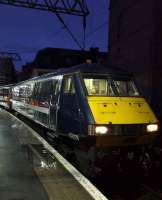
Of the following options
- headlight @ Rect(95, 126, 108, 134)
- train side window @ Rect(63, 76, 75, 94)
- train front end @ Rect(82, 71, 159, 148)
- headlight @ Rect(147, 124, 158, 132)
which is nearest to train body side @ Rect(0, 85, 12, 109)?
train side window @ Rect(63, 76, 75, 94)

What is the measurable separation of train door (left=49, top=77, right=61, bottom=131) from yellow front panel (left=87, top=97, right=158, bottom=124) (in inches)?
79.9

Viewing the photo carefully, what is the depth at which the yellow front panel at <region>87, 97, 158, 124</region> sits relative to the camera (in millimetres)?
8891

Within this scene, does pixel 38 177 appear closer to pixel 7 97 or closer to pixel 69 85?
pixel 69 85

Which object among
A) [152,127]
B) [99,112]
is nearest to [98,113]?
[99,112]

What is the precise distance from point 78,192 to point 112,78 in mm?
4090

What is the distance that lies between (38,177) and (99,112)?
2.18 metres

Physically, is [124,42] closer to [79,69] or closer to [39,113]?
[39,113]

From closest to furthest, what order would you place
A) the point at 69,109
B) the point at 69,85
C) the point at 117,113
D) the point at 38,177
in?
the point at 38,177, the point at 117,113, the point at 69,109, the point at 69,85

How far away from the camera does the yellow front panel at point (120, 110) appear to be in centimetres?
889

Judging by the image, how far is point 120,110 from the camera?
925 centimetres

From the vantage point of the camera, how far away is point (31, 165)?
29.6 feet

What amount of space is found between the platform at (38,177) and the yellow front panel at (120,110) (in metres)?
1.48

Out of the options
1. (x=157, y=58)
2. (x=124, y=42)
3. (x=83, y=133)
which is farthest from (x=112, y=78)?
(x=124, y=42)

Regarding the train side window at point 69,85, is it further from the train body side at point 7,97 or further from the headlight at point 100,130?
the train body side at point 7,97
